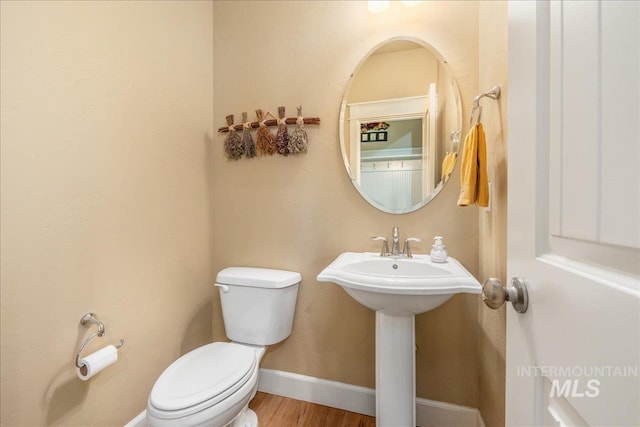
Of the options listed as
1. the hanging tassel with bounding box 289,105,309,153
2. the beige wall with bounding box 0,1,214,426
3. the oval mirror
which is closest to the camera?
the beige wall with bounding box 0,1,214,426

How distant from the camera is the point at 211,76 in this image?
1756 millimetres

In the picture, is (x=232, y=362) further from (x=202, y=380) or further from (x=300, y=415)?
(x=300, y=415)

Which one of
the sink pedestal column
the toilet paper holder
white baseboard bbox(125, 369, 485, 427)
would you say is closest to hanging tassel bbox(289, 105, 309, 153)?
the sink pedestal column

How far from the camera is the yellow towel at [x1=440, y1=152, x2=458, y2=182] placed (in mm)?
1342

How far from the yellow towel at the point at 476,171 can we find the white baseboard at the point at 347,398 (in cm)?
103

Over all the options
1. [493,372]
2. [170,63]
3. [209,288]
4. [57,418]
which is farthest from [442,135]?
[57,418]

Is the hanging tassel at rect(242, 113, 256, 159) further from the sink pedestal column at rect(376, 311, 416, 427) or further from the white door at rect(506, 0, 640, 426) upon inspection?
the white door at rect(506, 0, 640, 426)

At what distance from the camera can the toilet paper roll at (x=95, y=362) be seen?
39.6 inches

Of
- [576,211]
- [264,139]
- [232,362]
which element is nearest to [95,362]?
[232,362]

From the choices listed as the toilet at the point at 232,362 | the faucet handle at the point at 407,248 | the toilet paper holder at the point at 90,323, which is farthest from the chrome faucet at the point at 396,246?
the toilet paper holder at the point at 90,323

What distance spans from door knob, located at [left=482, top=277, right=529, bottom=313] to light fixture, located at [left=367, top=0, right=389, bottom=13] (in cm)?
146

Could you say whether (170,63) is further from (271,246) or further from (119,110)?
(271,246)

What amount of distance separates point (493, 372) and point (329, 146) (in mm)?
1284

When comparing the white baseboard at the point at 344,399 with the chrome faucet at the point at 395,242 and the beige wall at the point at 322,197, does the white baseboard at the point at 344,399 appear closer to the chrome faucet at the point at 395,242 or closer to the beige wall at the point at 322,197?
the beige wall at the point at 322,197
